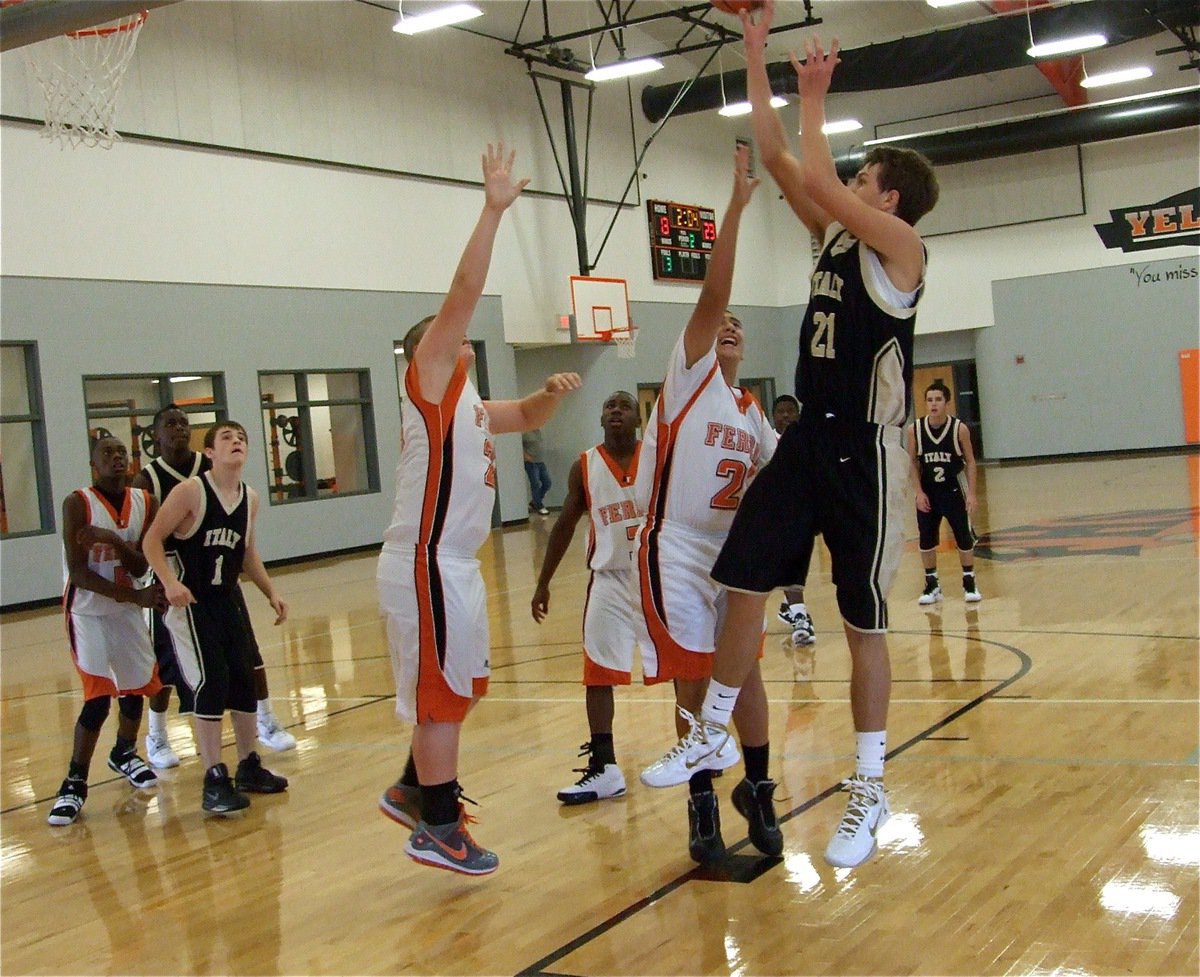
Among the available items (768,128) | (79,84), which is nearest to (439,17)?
(79,84)

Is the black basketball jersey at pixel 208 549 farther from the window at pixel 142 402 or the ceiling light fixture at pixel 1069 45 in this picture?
the ceiling light fixture at pixel 1069 45

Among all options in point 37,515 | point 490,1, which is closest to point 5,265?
point 37,515

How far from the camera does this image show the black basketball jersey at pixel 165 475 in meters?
5.73

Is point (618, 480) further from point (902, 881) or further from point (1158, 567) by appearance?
point (1158, 567)

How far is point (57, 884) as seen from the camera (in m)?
4.35

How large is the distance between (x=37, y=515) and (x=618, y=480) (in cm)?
1118

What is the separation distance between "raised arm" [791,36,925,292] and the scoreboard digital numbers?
19846 mm

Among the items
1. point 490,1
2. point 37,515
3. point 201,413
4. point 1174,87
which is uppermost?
point 490,1

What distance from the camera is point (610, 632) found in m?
4.93

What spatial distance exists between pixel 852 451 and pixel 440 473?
1189mm

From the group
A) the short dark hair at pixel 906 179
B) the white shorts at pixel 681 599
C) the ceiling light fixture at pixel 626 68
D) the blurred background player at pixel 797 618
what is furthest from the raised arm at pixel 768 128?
the ceiling light fixture at pixel 626 68

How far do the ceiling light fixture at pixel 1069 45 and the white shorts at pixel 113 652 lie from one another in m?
16.4

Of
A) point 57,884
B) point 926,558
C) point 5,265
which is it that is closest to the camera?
point 57,884

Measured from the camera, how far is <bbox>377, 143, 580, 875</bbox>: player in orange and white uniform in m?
3.80
